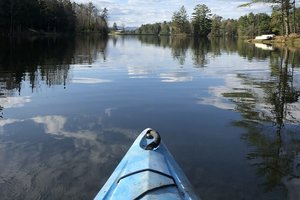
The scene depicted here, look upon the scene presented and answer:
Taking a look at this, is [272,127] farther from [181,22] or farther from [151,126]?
[181,22]

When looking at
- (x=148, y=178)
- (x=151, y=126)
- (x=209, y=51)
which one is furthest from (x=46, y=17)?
(x=148, y=178)

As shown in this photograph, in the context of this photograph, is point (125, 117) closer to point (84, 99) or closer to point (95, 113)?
point (95, 113)

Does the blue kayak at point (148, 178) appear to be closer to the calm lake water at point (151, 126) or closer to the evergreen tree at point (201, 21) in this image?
the calm lake water at point (151, 126)

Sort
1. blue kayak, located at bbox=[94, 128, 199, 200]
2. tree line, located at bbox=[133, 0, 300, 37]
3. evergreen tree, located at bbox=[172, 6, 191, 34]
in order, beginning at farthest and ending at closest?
1. evergreen tree, located at bbox=[172, 6, 191, 34]
2. tree line, located at bbox=[133, 0, 300, 37]
3. blue kayak, located at bbox=[94, 128, 199, 200]

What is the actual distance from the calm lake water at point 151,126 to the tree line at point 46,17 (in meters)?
61.1

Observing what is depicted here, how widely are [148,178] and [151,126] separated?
512 centimetres

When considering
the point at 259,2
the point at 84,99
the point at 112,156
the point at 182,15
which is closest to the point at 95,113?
the point at 84,99

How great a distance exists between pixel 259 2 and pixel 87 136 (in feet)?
177

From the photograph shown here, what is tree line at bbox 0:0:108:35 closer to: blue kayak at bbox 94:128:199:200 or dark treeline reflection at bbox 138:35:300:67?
dark treeline reflection at bbox 138:35:300:67

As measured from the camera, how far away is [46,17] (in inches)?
3629

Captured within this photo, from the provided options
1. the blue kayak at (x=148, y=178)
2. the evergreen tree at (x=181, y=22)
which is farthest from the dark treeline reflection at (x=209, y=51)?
the evergreen tree at (x=181, y=22)

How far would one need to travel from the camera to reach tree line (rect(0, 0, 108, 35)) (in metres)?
72.2

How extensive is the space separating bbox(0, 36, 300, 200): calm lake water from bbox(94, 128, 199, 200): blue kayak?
1.15 metres

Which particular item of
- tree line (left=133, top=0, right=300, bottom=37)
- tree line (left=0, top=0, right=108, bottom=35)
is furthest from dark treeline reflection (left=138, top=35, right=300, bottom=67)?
tree line (left=133, top=0, right=300, bottom=37)
